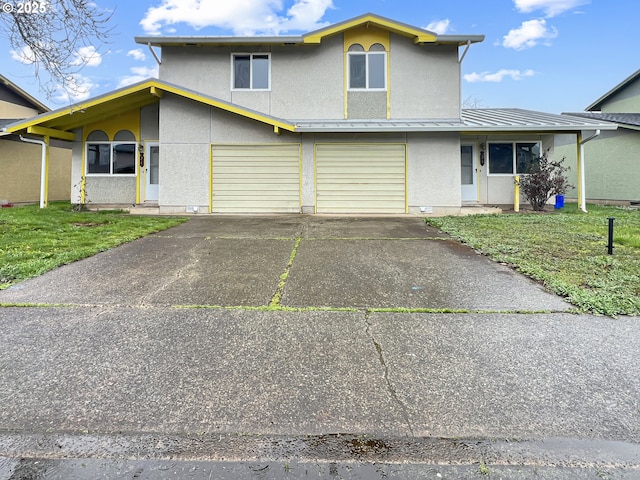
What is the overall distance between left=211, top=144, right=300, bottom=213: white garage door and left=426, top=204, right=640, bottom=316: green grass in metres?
4.98

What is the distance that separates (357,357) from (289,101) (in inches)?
469

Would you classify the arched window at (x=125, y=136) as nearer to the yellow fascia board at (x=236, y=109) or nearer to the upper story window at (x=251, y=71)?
the yellow fascia board at (x=236, y=109)

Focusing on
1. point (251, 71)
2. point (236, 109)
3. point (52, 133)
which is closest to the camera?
point (236, 109)

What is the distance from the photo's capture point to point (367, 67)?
13.4 m

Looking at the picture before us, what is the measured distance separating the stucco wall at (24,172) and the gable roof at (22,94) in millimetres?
3808

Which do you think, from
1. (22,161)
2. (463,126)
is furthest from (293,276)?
(22,161)

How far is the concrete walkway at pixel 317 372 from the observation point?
83.7 inches

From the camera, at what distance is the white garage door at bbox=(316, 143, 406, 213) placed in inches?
509

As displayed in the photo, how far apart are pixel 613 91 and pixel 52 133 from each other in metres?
27.4

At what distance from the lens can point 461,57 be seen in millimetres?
13141

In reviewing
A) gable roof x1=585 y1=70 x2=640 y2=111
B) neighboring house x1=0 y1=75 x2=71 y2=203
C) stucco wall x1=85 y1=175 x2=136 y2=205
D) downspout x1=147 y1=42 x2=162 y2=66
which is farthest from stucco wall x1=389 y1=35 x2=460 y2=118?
gable roof x1=585 y1=70 x2=640 y2=111

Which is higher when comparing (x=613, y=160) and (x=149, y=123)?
(x=149, y=123)

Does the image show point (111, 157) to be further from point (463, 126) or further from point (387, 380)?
point (387, 380)

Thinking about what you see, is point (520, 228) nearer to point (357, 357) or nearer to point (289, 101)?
point (357, 357)
